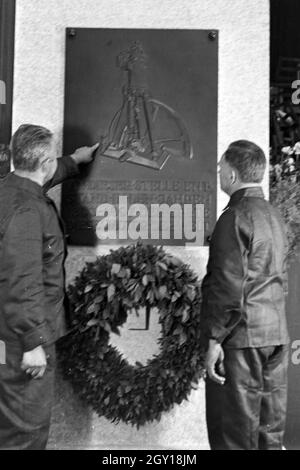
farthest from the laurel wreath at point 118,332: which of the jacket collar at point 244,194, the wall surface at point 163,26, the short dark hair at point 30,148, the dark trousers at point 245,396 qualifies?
the short dark hair at point 30,148

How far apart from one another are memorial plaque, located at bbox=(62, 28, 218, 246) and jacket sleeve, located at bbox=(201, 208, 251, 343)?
0.93m

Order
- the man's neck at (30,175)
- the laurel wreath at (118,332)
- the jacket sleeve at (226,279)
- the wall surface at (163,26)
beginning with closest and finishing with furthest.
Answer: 1. the jacket sleeve at (226,279)
2. the man's neck at (30,175)
3. the laurel wreath at (118,332)
4. the wall surface at (163,26)

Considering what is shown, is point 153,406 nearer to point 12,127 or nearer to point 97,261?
point 97,261

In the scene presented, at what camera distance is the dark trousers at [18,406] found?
8.64 ft

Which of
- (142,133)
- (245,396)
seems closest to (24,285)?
(245,396)

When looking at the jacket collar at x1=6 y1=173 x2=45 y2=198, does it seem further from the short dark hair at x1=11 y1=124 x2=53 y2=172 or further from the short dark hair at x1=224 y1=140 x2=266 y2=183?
the short dark hair at x1=224 y1=140 x2=266 y2=183

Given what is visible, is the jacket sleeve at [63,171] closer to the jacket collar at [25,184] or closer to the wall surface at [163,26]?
the wall surface at [163,26]

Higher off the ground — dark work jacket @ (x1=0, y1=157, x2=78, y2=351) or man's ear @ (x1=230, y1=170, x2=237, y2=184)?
man's ear @ (x1=230, y1=170, x2=237, y2=184)

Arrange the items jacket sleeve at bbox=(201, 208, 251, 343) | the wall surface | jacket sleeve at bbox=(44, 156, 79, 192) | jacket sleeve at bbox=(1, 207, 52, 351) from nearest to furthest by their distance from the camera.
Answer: jacket sleeve at bbox=(1, 207, 52, 351), jacket sleeve at bbox=(201, 208, 251, 343), jacket sleeve at bbox=(44, 156, 79, 192), the wall surface

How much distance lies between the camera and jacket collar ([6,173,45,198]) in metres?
2.76

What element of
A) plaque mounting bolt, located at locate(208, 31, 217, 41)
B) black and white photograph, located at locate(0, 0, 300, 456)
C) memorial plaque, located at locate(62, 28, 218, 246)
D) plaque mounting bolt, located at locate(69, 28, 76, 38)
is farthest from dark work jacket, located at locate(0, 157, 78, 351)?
plaque mounting bolt, located at locate(208, 31, 217, 41)

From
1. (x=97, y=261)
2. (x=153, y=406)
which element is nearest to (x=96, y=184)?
(x=97, y=261)

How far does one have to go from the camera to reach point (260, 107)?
3.68 m

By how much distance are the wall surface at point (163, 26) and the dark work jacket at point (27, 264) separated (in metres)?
0.89
